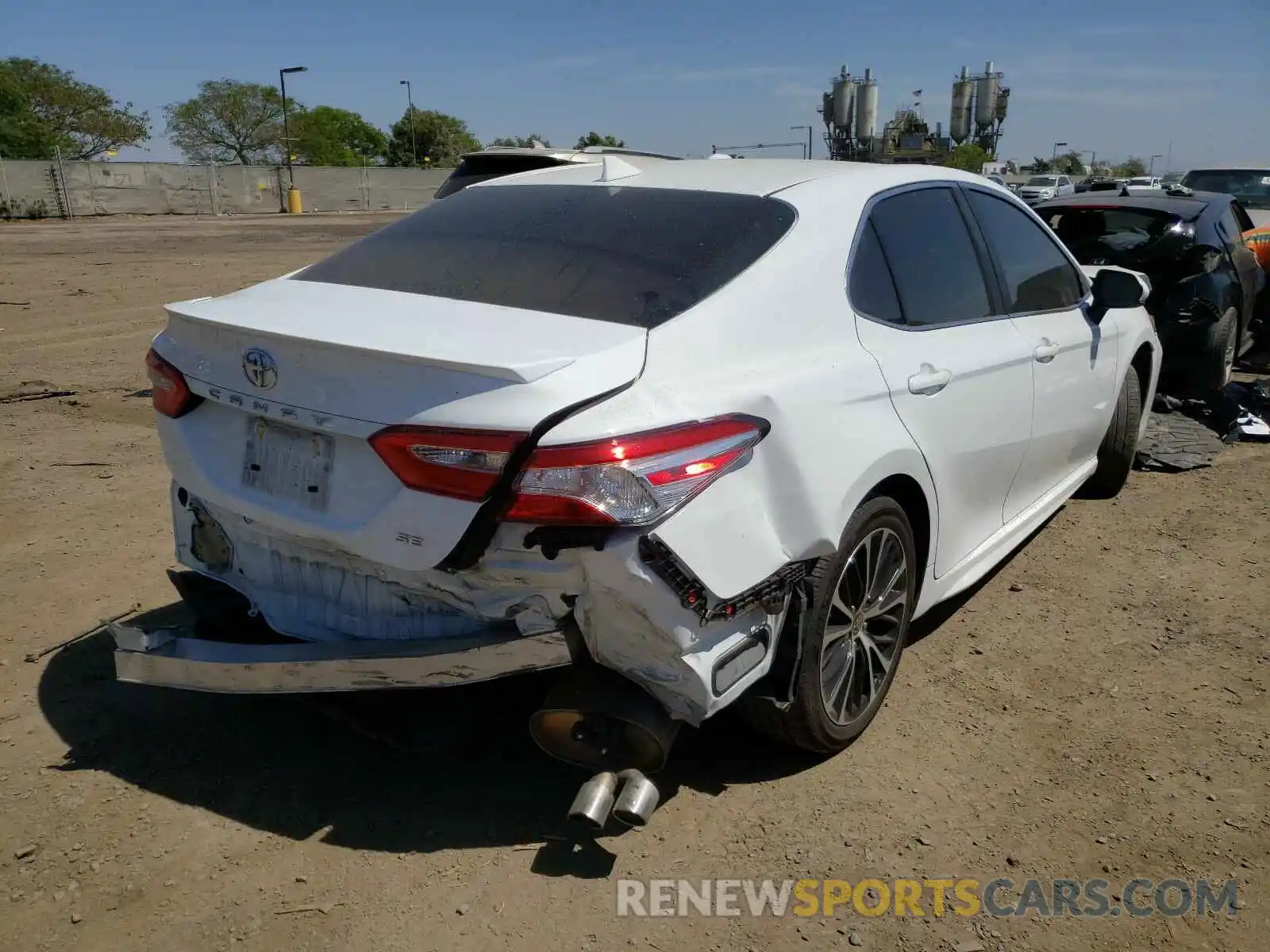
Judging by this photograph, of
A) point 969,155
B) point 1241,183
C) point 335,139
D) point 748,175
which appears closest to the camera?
point 748,175

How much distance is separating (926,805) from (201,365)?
7.70ft

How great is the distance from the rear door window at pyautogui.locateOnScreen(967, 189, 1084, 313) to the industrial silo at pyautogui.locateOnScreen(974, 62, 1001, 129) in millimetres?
69348

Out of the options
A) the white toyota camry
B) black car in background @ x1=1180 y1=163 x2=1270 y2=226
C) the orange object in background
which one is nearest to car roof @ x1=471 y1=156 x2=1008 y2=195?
the white toyota camry

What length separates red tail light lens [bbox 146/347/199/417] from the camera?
9.12 ft

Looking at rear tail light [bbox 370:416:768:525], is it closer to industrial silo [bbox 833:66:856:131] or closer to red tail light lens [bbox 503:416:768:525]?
red tail light lens [bbox 503:416:768:525]

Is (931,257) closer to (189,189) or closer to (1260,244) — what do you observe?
(1260,244)

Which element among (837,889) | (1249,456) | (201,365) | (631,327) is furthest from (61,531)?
(1249,456)

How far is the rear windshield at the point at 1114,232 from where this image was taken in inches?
283

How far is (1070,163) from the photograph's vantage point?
Answer: 301ft

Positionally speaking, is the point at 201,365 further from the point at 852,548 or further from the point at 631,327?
the point at 852,548

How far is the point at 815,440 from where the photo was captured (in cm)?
258

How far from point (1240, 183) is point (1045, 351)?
12.8m

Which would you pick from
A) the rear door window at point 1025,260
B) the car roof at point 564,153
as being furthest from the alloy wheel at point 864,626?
the car roof at point 564,153

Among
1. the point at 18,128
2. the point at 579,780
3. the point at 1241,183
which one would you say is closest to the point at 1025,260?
the point at 579,780
